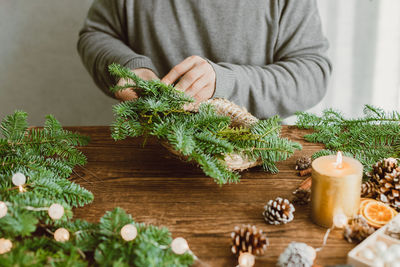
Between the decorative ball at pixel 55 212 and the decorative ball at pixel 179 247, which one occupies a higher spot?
the decorative ball at pixel 55 212

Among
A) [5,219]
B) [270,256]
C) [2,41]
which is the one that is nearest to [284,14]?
[270,256]

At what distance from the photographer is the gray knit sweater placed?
4.33 ft

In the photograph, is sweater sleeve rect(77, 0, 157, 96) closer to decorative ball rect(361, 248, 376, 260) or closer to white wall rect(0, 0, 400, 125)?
white wall rect(0, 0, 400, 125)

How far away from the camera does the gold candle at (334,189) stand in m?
0.52

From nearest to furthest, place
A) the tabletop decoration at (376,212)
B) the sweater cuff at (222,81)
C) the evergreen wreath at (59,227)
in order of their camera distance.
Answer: the evergreen wreath at (59,227) < the tabletop decoration at (376,212) < the sweater cuff at (222,81)

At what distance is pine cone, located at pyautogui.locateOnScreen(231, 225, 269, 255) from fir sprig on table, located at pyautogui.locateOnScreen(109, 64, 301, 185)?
13 centimetres

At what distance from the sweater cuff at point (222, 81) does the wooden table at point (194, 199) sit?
281 mm

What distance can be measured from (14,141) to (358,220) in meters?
0.67

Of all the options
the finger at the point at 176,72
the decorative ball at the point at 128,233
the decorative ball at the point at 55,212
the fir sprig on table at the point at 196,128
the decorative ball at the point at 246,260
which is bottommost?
the decorative ball at the point at 246,260

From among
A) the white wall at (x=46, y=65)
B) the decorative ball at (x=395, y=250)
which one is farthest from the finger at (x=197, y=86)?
the white wall at (x=46, y=65)

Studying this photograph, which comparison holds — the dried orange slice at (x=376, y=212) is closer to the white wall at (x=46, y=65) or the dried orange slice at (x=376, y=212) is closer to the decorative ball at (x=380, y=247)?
the decorative ball at (x=380, y=247)

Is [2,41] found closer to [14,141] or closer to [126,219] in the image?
[14,141]

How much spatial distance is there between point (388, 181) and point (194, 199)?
343mm

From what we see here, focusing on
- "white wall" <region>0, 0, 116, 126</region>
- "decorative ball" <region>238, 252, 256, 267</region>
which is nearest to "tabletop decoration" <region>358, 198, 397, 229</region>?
"decorative ball" <region>238, 252, 256, 267</region>
